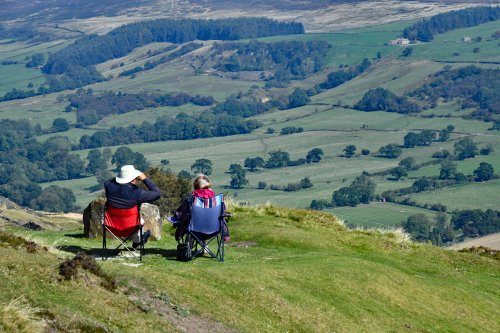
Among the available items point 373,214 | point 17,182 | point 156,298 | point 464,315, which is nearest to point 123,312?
point 156,298

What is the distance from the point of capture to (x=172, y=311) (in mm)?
16047

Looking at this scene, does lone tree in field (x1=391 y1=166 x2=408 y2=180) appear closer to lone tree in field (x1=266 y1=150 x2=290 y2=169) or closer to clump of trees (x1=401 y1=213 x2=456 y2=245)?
lone tree in field (x1=266 y1=150 x2=290 y2=169)

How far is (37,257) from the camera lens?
16.7 m

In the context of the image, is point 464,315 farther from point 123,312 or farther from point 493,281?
point 123,312

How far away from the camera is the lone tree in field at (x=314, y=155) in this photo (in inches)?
7126

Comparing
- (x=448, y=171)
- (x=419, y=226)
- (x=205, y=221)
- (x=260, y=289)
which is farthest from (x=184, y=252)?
(x=448, y=171)

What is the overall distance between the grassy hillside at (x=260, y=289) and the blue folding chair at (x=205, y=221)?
0.41 m

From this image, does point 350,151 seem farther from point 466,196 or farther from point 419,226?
point 419,226

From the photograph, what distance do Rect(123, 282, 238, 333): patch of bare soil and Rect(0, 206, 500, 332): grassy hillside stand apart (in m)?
0.03

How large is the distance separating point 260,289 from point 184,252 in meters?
3.05

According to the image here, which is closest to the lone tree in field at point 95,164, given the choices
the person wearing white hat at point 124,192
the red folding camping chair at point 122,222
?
the red folding camping chair at point 122,222

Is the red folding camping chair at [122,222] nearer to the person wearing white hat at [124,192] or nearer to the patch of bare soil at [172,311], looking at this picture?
the person wearing white hat at [124,192]

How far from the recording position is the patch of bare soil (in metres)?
15.6

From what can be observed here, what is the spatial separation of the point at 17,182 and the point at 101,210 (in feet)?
502
